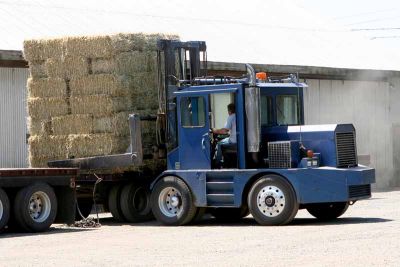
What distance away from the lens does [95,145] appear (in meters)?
21.2

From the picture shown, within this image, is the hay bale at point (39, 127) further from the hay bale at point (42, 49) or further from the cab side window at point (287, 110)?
the cab side window at point (287, 110)

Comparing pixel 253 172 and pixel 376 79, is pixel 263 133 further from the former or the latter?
pixel 376 79

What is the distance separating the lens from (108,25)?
1214 inches

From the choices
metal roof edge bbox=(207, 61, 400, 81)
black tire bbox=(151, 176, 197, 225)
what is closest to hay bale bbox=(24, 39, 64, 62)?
black tire bbox=(151, 176, 197, 225)

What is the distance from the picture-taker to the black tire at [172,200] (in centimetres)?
2022

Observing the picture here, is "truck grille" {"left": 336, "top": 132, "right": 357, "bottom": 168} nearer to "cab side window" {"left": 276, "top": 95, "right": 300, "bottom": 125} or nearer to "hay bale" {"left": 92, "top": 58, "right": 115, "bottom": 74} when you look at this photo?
"cab side window" {"left": 276, "top": 95, "right": 300, "bottom": 125}

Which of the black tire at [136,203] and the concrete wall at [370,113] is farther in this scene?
the concrete wall at [370,113]

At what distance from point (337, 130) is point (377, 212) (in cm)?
300

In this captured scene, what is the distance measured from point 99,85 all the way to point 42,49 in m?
1.71

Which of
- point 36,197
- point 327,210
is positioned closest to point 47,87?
point 36,197

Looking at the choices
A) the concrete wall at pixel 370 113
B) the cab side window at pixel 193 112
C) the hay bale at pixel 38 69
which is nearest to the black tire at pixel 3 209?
the cab side window at pixel 193 112

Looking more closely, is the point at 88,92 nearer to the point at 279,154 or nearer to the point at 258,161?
the point at 258,161

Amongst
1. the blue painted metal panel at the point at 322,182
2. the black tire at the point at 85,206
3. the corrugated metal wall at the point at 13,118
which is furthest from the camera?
the corrugated metal wall at the point at 13,118

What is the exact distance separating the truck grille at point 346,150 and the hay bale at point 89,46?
4948 mm
